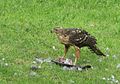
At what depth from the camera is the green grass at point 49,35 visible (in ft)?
36.3

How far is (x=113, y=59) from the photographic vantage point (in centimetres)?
1336

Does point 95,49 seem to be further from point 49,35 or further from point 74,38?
point 49,35

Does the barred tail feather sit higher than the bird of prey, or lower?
lower

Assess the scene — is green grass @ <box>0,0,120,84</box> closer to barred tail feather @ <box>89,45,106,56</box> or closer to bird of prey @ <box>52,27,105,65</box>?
barred tail feather @ <box>89,45,106,56</box>

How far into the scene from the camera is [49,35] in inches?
610

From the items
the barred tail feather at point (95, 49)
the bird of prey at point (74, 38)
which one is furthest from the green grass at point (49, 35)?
the bird of prey at point (74, 38)

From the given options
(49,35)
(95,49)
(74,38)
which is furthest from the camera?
(49,35)

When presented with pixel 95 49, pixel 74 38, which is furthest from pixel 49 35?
pixel 74 38

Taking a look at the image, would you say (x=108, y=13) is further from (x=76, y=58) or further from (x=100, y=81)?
(x=100, y=81)

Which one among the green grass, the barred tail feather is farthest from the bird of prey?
the green grass

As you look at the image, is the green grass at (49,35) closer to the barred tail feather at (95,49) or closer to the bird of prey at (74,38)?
the barred tail feather at (95,49)

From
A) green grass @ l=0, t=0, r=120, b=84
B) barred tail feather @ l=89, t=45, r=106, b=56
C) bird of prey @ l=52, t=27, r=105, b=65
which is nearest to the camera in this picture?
green grass @ l=0, t=0, r=120, b=84

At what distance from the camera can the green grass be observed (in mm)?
11062

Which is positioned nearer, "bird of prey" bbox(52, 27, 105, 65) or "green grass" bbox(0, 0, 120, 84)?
"green grass" bbox(0, 0, 120, 84)
